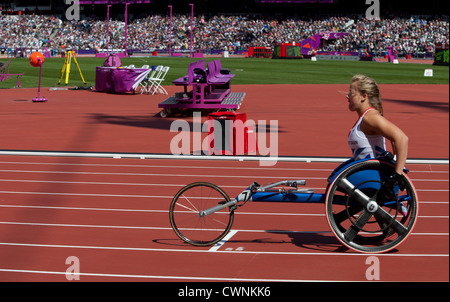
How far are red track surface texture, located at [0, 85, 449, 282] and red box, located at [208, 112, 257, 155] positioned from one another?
846 millimetres

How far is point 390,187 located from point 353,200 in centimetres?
39

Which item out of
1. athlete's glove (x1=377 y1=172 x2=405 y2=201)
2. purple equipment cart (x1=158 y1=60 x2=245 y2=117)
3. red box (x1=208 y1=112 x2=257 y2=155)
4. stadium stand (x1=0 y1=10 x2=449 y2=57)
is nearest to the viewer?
athlete's glove (x1=377 y1=172 x2=405 y2=201)

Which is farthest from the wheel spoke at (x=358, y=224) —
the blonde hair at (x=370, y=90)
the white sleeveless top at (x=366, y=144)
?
the blonde hair at (x=370, y=90)

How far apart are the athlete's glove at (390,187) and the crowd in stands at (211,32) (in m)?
68.5

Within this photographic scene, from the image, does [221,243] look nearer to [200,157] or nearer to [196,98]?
[200,157]

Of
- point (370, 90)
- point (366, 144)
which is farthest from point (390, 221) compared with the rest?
point (370, 90)

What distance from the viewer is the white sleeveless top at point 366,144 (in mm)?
5473

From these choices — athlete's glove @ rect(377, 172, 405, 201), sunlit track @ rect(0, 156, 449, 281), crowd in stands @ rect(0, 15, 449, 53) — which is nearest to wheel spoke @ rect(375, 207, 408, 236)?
athlete's glove @ rect(377, 172, 405, 201)

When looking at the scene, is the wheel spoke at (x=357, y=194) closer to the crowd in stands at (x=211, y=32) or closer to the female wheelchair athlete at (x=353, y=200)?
the female wheelchair athlete at (x=353, y=200)

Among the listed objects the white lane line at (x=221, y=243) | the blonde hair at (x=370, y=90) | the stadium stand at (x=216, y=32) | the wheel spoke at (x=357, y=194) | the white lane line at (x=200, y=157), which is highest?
the stadium stand at (x=216, y=32)

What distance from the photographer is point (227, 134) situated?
1241 centimetres

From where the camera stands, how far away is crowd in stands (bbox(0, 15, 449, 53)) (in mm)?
73812

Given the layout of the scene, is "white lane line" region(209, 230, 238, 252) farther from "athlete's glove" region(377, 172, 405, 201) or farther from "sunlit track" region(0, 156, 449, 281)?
"athlete's glove" region(377, 172, 405, 201)

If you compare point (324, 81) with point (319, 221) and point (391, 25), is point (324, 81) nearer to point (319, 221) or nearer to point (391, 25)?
point (319, 221)
